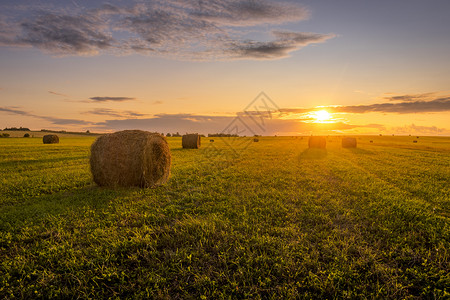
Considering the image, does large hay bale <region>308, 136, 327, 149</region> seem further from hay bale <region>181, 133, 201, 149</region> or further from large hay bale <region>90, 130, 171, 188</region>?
large hay bale <region>90, 130, 171, 188</region>

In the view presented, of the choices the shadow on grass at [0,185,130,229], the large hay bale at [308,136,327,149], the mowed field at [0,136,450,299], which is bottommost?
the mowed field at [0,136,450,299]

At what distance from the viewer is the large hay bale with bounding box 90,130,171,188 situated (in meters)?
9.70

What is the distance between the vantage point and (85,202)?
752 centimetres

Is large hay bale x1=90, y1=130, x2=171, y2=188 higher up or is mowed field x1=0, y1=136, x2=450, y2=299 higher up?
large hay bale x1=90, y1=130, x2=171, y2=188

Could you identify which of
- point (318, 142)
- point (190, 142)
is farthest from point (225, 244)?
point (318, 142)

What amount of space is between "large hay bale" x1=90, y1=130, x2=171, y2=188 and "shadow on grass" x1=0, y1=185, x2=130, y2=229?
0.65 metres

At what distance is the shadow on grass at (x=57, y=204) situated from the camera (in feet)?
20.9

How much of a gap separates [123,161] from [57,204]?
2.99 m

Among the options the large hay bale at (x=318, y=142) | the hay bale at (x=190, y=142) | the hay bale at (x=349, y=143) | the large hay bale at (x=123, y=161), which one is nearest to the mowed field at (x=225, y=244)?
the large hay bale at (x=123, y=161)

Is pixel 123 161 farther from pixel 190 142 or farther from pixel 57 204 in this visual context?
pixel 190 142

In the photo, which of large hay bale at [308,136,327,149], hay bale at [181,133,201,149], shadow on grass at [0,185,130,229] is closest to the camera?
shadow on grass at [0,185,130,229]

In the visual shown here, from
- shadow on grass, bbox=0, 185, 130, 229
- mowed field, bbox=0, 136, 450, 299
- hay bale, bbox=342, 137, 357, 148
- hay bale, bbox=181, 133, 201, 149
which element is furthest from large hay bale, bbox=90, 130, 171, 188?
hay bale, bbox=342, 137, 357, 148

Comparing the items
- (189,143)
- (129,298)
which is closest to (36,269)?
(129,298)

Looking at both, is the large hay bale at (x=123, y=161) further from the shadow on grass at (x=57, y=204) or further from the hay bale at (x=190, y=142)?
the hay bale at (x=190, y=142)
